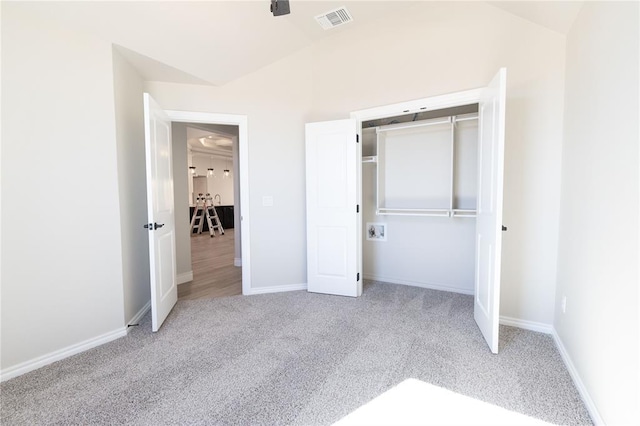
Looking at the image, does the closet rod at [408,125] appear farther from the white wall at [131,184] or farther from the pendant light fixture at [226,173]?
the pendant light fixture at [226,173]

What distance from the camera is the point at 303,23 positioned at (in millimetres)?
2959

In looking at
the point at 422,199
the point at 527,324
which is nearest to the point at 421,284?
the point at 422,199

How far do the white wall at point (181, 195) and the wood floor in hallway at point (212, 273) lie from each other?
32 cm

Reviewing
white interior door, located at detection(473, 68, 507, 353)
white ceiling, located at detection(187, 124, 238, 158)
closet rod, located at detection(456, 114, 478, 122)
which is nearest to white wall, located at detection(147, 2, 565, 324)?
white interior door, located at detection(473, 68, 507, 353)

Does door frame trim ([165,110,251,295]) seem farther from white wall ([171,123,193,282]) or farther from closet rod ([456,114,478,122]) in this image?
closet rod ([456,114,478,122])

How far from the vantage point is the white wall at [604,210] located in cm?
125

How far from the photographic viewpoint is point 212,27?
8.46 feet

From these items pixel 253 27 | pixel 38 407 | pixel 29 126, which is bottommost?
pixel 38 407

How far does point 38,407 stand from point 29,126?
1.73 metres

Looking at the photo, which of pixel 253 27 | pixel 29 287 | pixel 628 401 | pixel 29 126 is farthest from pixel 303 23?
pixel 628 401

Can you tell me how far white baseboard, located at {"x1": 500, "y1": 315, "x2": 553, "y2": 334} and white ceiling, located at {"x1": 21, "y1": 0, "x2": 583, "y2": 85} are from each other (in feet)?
7.61

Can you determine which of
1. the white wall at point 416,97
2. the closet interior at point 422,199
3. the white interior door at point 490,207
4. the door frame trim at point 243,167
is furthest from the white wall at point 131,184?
the white interior door at point 490,207

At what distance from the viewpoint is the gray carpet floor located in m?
1.58

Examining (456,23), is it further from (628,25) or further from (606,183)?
(606,183)
